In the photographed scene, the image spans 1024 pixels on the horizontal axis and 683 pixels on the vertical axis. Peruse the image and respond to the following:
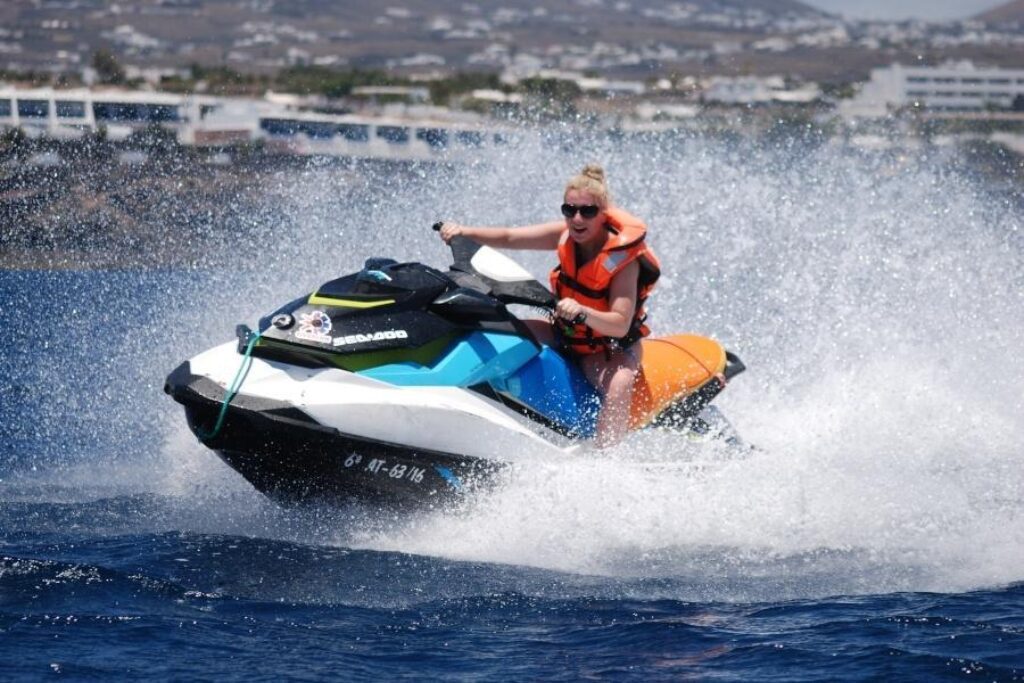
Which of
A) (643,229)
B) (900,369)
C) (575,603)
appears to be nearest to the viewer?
(575,603)

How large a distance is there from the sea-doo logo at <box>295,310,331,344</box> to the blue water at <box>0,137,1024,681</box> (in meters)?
0.88

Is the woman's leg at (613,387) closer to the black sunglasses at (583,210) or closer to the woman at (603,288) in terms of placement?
the woman at (603,288)

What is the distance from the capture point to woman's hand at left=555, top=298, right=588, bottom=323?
686 centimetres

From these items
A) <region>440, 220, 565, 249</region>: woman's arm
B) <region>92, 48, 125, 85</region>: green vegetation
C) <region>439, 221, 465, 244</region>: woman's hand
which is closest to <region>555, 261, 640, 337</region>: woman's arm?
<region>440, 220, 565, 249</region>: woman's arm

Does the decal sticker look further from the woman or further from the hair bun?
the hair bun

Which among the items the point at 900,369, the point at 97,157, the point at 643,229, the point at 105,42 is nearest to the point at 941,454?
the point at 900,369

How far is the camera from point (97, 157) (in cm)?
4778

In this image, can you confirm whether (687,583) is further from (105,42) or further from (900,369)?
(105,42)

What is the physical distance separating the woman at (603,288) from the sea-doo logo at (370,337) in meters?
0.72

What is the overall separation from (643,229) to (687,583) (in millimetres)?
1669

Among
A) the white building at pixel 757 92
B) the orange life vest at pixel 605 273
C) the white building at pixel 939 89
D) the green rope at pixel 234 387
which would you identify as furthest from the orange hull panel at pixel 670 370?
the white building at pixel 757 92

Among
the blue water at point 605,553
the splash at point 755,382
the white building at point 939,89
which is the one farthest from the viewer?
the white building at point 939,89

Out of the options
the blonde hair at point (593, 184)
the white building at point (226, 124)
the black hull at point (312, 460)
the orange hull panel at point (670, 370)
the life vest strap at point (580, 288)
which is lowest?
the black hull at point (312, 460)

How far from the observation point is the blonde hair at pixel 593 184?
23.2 ft
